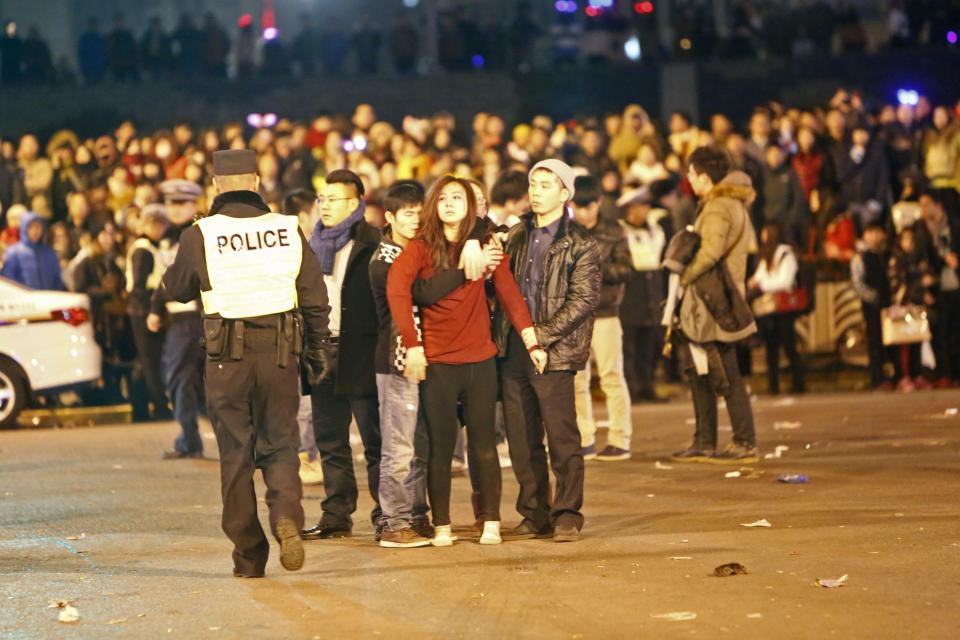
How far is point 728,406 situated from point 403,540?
13.9 feet

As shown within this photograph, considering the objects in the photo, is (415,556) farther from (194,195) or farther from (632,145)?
(632,145)

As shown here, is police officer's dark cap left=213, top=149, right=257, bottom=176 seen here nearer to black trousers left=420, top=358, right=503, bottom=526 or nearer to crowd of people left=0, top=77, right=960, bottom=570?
crowd of people left=0, top=77, right=960, bottom=570

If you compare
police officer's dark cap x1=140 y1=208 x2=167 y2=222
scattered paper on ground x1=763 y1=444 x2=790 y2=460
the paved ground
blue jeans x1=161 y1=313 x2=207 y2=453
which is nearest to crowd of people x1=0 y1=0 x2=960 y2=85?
police officer's dark cap x1=140 y1=208 x2=167 y2=222

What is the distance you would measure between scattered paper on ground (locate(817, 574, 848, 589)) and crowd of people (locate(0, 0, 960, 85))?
22.1 meters

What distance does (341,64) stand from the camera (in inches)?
1249

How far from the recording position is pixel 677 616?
7.59 m

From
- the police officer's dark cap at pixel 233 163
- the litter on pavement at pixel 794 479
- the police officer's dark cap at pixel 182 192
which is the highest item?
the police officer's dark cap at pixel 182 192

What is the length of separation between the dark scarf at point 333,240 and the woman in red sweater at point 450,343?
1.25 metres

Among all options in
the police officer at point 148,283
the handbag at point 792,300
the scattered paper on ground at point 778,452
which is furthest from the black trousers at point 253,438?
the handbag at point 792,300

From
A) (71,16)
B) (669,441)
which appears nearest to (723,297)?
(669,441)

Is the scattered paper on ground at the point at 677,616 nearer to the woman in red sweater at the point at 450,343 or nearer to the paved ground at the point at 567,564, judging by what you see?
the paved ground at the point at 567,564

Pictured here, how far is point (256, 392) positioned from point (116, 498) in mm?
3466

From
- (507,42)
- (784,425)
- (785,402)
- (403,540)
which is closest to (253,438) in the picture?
(403,540)

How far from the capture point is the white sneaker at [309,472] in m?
12.8
